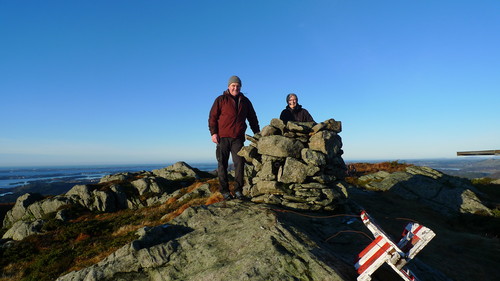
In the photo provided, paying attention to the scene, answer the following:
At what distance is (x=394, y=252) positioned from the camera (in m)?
5.04

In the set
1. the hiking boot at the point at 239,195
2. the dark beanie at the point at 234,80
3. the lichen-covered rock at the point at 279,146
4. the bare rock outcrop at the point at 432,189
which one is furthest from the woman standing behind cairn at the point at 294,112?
the bare rock outcrop at the point at 432,189

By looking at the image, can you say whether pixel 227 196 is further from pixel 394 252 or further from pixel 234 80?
pixel 394 252

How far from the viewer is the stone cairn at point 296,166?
36.1ft

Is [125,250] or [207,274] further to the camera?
[125,250]

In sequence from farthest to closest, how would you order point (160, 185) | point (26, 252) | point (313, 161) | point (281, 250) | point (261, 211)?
point (160, 185) < point (26, 252) < point (313, 161) < point (261, 211) < point (281, 250)

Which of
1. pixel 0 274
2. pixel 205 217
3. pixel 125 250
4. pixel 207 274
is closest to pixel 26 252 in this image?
pixel 0 274

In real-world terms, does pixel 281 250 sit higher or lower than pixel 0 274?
higher

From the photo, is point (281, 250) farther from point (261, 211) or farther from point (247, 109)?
point (247, 109)

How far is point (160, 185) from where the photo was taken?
3025 centimetres

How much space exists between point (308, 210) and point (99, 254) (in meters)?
9.71

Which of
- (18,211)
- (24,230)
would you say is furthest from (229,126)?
(18,211)

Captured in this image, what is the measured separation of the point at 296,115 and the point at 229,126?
212 inches

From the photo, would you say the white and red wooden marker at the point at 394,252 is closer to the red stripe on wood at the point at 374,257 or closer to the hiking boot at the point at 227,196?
the red stripe on wood at the point at 374,257

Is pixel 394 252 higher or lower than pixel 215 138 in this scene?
lower
